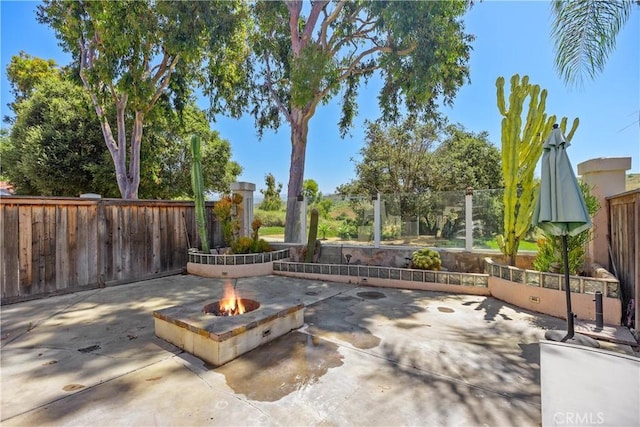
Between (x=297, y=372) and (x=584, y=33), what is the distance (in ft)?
18.0

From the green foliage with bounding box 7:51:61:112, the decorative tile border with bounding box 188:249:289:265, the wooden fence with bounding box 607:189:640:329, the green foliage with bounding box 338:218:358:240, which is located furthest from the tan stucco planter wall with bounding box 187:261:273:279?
the green foliage with bounding box 7:51:61:112

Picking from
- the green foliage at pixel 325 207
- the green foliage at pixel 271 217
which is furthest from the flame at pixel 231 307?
the green foliage at pixel 271 217

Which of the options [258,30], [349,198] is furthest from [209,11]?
[349,198]

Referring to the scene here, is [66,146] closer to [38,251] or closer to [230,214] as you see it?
[38,251]

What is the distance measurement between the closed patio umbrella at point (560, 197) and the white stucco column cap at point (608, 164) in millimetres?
2248

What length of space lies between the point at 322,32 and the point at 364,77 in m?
2.34

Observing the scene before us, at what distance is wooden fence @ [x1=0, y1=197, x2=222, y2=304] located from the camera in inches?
200

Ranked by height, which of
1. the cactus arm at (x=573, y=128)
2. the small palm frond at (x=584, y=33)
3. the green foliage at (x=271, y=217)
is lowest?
the green foliage at (x=271, y=217)

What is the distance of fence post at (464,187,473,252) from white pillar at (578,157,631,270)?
189 cm

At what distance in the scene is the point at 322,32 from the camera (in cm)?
963

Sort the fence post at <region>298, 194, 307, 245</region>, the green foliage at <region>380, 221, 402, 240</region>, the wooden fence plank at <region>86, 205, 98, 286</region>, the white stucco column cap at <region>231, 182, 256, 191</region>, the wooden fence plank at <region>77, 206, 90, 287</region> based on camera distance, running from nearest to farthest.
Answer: the wooden fence plank at <region>77, 206, 90, 287</region>, the wooden fence plank at <region>86, 205, 98, 286</region>, the green foliage at <region>380, 221, 402, 240</region>, the fence post at <region>298, 194, 307, 245</region>, the white stucco column cap at <region>231, 182, 256, 191</region>

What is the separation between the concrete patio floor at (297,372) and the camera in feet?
7.08

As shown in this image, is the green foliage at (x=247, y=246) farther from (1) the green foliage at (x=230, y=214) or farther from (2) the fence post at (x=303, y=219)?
(2) the fence post at (x=303, y=219)

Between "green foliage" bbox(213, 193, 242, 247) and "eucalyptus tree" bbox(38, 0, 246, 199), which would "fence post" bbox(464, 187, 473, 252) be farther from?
"eucalyptus tree" bbox(38, 0, 246, 199)
